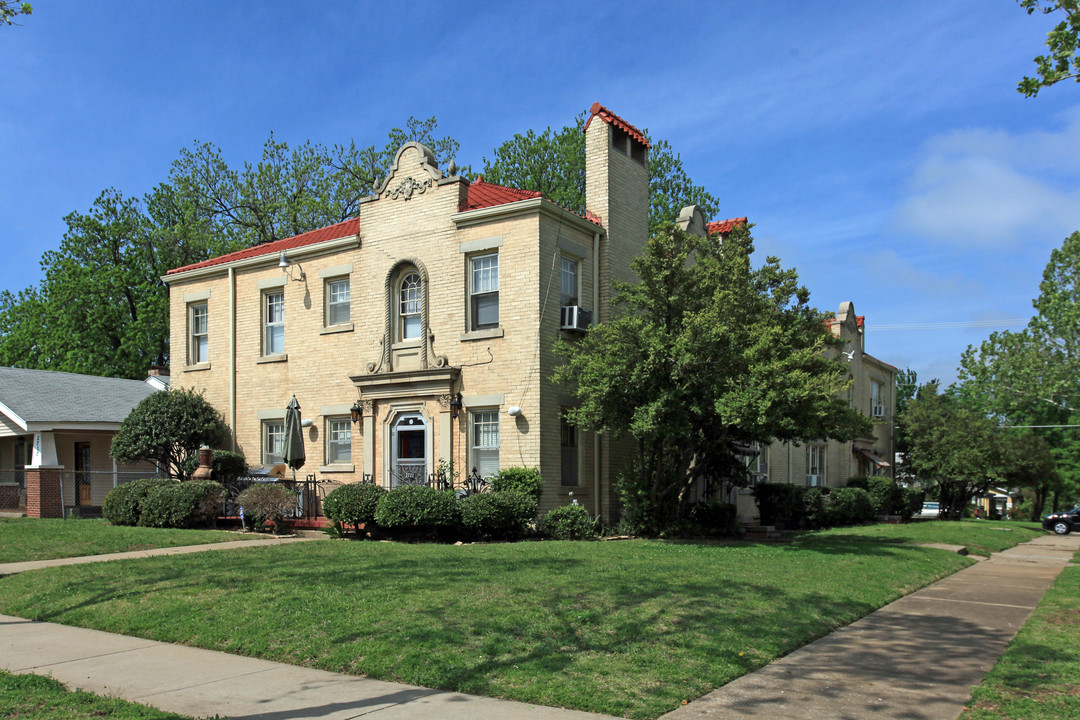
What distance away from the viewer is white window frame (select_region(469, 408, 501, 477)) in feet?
63.5

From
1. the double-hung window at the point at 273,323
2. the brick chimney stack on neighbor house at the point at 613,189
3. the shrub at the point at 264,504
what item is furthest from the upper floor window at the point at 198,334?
the brick chimney stack on neighbor house at the point at 613,189

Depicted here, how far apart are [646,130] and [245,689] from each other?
3874 centimetres

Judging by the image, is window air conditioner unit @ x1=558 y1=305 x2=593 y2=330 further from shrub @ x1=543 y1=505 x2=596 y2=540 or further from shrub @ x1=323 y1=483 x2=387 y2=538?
shrub @ x1=323 y1=483 x2=387 y2=538

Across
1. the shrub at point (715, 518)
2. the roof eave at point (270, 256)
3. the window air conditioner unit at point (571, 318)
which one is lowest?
the shrub at point (715, 518)

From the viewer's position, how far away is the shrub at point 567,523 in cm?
1792

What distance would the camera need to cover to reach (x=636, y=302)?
17.3m

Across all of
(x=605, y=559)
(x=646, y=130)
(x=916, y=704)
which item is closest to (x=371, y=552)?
(x=605, y=559)

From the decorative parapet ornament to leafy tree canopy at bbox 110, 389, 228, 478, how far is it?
805 cm

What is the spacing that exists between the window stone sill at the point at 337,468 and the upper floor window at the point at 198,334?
6306 millimetres

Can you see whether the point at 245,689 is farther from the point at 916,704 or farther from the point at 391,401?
the point at 391,401

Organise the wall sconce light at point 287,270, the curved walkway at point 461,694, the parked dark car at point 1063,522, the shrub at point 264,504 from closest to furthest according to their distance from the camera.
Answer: the curved walkway at point 461,694
the shrub at point 264,504
the wall sconce light at point 287,270
the parked dark car at point 1063,522

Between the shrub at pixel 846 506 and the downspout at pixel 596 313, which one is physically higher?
the downspout at pixel 596 313

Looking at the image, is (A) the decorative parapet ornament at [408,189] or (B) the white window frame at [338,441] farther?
(B) the white window frame at [338,441]

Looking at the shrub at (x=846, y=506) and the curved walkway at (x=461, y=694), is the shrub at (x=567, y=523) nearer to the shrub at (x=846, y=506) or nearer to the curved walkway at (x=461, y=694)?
the curved walkway at (x=461, y=694)
